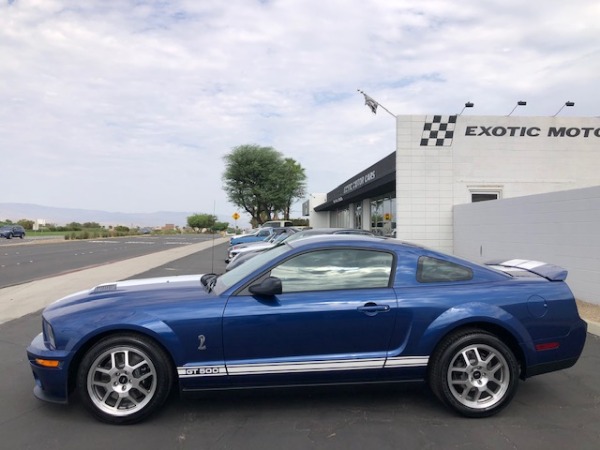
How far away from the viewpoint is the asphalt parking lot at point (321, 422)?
3.52 metres

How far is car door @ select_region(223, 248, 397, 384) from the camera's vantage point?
3812 millimetres

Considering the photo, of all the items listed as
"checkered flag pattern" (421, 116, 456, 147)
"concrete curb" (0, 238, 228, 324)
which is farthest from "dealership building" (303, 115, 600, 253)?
"concrete curb" (0, 238, 228, 324)

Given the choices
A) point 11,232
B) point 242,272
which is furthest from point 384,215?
point 11,232

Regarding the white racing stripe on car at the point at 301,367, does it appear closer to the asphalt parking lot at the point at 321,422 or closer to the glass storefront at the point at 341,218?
the asphalt parking lot at the point at 321,422

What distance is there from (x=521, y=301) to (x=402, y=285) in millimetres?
1005

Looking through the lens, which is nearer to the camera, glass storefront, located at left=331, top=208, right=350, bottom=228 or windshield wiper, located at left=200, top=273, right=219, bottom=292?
windshield wiper, located at left=200, top=273, right=219, bottom=292

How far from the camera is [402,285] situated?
406cm

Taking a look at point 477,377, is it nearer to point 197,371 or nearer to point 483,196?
point 197,371

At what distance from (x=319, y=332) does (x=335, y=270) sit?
1.86 ft

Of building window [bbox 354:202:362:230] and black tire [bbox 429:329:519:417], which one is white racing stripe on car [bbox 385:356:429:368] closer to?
black tire [bbox 429:329:519:417]

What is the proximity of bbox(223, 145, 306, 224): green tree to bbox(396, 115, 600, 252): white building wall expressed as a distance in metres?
36.4

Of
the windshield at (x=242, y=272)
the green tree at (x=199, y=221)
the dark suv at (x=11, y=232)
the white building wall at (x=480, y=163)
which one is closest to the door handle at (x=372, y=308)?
the windshield at (x=242, y=272)

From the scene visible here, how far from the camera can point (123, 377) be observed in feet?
12.4

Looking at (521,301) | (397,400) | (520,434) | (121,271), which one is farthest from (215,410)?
(121,271)
